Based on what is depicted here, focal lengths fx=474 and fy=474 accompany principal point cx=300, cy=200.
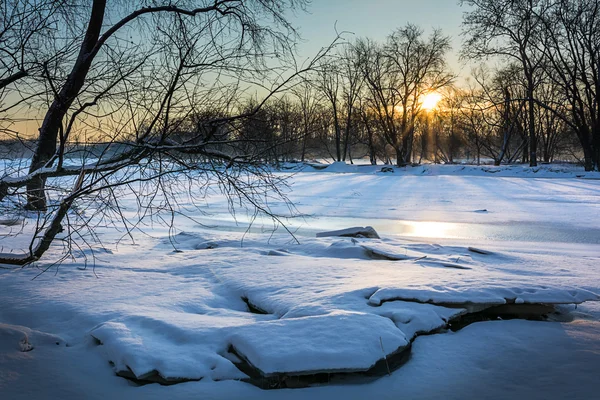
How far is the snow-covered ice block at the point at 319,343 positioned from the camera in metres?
2.51

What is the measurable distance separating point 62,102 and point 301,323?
2273mm

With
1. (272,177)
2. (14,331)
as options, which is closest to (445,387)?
(272,177)

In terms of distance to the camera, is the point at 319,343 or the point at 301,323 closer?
the point at 319,343

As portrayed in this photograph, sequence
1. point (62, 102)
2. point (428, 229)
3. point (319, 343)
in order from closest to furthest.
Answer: point (319, 343), point (62, 102), point (428, 229)

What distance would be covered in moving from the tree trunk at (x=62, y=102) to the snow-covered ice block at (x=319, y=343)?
205 cm

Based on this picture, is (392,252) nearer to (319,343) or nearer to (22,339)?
(319,343)

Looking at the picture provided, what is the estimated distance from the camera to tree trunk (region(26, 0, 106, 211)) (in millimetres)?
4023

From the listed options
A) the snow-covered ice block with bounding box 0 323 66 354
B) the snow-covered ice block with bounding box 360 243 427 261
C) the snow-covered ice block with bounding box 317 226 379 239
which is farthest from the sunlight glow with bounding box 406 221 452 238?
the snow-covered ice block with bounding box 0 323 66 354

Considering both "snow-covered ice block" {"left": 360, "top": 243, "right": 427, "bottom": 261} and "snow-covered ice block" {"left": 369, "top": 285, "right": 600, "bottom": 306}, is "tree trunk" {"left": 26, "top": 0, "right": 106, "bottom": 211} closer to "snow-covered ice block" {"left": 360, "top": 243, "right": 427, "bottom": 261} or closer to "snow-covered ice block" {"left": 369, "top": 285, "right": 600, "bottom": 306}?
"snow-covered ice block" {"left": 369, "top": 285, "right": 600, "bottom": 306}

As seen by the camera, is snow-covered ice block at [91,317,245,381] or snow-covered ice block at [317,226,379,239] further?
snow-covered ice block at [317,226,379,239]

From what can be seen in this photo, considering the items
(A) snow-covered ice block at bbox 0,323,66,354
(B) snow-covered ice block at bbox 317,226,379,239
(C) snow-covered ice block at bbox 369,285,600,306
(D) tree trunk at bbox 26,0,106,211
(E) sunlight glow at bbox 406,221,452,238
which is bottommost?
(E) sunlight glow at bbox 406,221,452,238

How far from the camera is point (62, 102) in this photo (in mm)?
3361

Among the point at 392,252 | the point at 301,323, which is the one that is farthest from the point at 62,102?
the point at 392,252

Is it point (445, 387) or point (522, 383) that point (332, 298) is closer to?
point (445, 387)
